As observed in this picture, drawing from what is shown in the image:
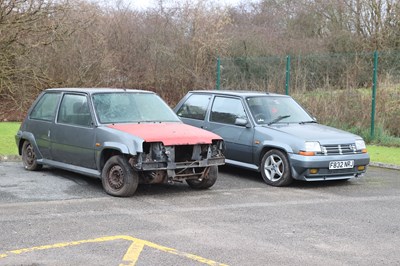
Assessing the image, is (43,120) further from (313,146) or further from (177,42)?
(177,42)

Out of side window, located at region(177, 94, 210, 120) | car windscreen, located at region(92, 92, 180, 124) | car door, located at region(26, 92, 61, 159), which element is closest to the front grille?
car windscreen, located at region(92, 92, 180, 124)

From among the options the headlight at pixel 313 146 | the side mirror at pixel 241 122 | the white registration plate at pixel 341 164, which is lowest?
the white registration plate at pixel 341 164

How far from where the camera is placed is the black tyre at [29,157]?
10.9 m

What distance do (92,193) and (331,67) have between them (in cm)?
1112

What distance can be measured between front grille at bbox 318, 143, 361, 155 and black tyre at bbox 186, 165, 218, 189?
186cm

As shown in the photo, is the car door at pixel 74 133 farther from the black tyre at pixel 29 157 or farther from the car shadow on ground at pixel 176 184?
the black tyre at pixel 29 157

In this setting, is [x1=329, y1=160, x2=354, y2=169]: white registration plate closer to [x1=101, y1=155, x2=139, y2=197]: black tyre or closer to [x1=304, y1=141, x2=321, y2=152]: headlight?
[x1=304, y1=141, x2=321, y2=152]: headlight

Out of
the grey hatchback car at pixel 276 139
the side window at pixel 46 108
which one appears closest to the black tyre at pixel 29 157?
the side window at pixel 46 108

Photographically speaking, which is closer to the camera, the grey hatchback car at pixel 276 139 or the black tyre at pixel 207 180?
the black tyre at pixel 207 180

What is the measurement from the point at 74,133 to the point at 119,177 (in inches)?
55.4

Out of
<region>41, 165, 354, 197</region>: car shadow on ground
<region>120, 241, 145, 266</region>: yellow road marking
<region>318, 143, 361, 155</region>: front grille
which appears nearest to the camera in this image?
<region>120, 241, 145, 266</region>: yellow road marking

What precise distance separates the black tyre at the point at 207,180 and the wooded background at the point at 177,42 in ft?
31.2

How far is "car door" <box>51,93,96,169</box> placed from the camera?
9.48 metres

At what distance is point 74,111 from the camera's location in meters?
10.1
